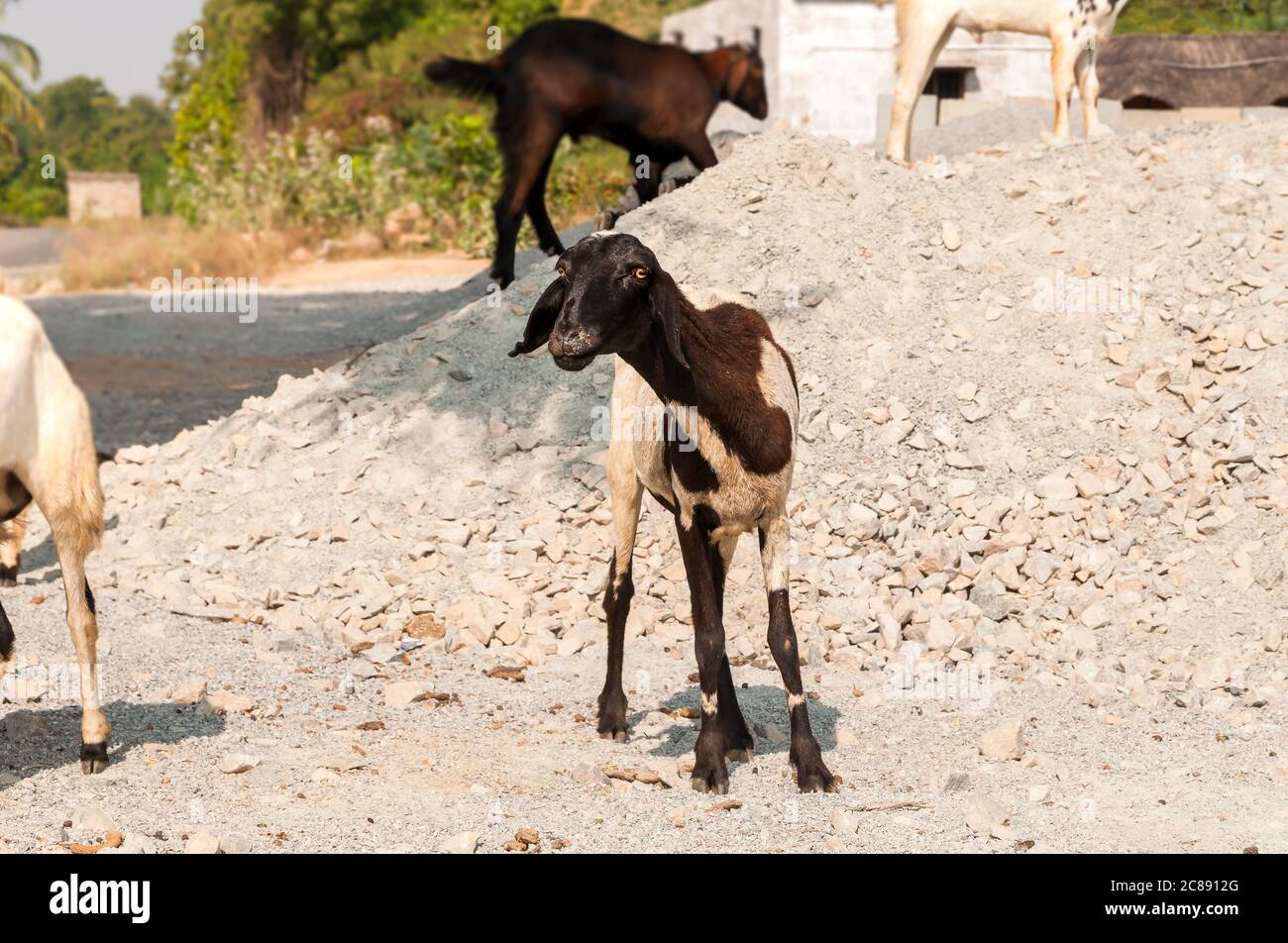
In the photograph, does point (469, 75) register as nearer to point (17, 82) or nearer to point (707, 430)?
point (707, 430)

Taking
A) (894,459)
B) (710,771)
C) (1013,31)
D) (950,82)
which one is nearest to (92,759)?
(710,771)

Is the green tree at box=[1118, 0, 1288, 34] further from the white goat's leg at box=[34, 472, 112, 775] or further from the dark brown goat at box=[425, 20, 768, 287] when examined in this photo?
the white goat's leg at box=[34, 472, 112, 775]

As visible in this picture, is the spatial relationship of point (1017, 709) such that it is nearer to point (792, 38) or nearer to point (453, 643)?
point (453, 643)

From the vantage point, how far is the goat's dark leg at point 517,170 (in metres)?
11.0

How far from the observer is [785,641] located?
5.48 metres

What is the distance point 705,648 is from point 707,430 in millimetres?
851

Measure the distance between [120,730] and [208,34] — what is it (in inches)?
1444

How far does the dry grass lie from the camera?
23469 mm

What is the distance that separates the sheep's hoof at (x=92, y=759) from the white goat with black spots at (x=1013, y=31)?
24.1 ft

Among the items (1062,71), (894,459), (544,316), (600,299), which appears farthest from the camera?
(1062,71)

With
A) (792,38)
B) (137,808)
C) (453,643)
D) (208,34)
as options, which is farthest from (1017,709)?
(208,34)

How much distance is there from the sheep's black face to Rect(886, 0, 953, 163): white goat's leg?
6.34 m

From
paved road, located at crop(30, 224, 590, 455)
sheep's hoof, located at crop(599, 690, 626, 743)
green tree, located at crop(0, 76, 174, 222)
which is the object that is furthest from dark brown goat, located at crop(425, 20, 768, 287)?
green tree, located at crop(0, 76, 174, 222)

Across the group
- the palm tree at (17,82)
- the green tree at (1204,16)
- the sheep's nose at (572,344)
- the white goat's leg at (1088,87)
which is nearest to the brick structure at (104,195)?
the palm tree at (17,82)
